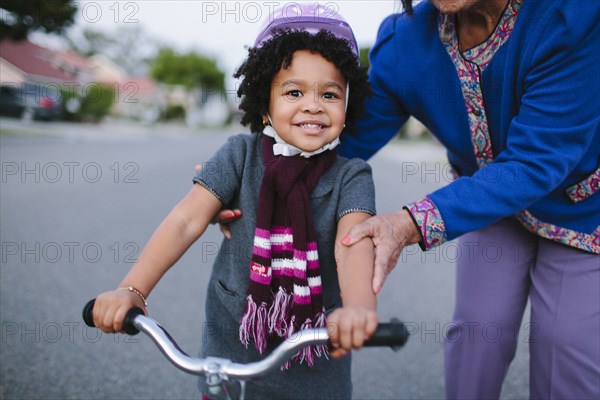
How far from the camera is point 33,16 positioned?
1571 centimetres

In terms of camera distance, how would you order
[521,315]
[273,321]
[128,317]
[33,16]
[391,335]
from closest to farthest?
1. [391,335]
2. [128,317]
3. [273,321]
4. [521,315]
5. [33,16]

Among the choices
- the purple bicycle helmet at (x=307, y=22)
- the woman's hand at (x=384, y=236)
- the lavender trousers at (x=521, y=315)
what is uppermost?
the purple bicycle helmet at (x=307, y=22)

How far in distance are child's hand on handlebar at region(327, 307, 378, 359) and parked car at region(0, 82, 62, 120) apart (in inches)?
894

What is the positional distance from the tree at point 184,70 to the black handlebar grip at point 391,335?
56855 mm

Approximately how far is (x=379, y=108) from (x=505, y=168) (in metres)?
0.69

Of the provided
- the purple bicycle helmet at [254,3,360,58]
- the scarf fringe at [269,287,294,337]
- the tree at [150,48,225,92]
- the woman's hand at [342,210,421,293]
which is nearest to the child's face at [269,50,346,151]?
the purple bicycle helmet at [254,3,360,58]

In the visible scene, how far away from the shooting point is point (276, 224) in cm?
168

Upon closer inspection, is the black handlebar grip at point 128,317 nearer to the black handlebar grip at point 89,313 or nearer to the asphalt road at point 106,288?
the black handlebar grip at point 89,313

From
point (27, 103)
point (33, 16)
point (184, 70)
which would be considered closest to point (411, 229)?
point (33, 16)

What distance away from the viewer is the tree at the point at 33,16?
1445 centimetres

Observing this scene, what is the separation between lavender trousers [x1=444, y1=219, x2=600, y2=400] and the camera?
1.85m

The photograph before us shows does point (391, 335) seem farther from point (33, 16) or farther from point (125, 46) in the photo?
point (125, 46)

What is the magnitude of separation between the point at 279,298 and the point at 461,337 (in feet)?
2.95

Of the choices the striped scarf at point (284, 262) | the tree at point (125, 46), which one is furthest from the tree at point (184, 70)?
the striped scarf at point (284, 262)
